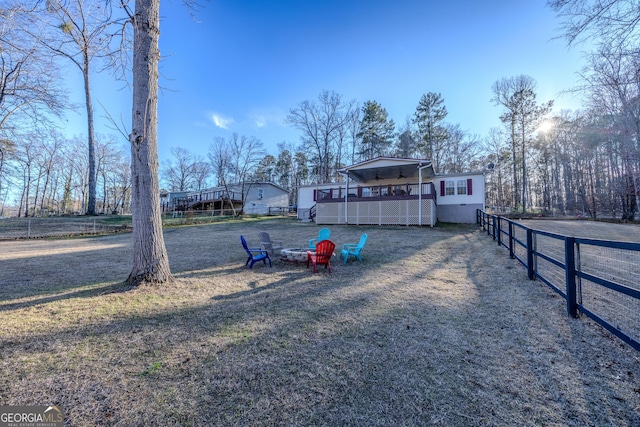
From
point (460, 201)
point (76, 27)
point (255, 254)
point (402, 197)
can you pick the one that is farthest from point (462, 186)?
point (76, 27)

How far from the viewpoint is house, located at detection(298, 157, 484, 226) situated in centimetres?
1538

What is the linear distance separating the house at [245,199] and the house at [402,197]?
15.5 meters

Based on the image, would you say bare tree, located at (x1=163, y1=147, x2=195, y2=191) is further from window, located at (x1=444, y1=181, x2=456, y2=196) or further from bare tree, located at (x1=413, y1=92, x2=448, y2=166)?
window, located at (x1=444, y1=181, x2=456, y2=196)

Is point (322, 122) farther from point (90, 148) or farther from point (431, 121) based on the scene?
point (90, 148)

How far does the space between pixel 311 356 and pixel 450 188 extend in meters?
19.3

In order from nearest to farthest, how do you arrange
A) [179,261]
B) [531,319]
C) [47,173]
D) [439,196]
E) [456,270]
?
[531,319]
[456,270]
[179,261]
[439,196]
[47,173]

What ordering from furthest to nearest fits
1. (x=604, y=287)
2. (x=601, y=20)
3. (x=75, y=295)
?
(x=601, y=20)
(x=75, y=295)
(x=604, y=287)

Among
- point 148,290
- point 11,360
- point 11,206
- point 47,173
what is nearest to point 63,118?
point 148,290

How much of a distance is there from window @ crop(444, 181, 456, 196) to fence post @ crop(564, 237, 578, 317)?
16521 millimetres

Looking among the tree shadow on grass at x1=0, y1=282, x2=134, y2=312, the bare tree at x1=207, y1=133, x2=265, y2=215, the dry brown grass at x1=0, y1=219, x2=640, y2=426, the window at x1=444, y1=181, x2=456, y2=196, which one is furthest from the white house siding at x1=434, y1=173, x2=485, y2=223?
the bare tree at x1=207, y1=133, x2=265, y2=215

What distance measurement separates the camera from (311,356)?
2518mm

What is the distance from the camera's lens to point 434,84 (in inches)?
1102

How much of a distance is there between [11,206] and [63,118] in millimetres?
49382

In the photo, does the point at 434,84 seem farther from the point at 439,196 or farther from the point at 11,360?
the point at 11,360
